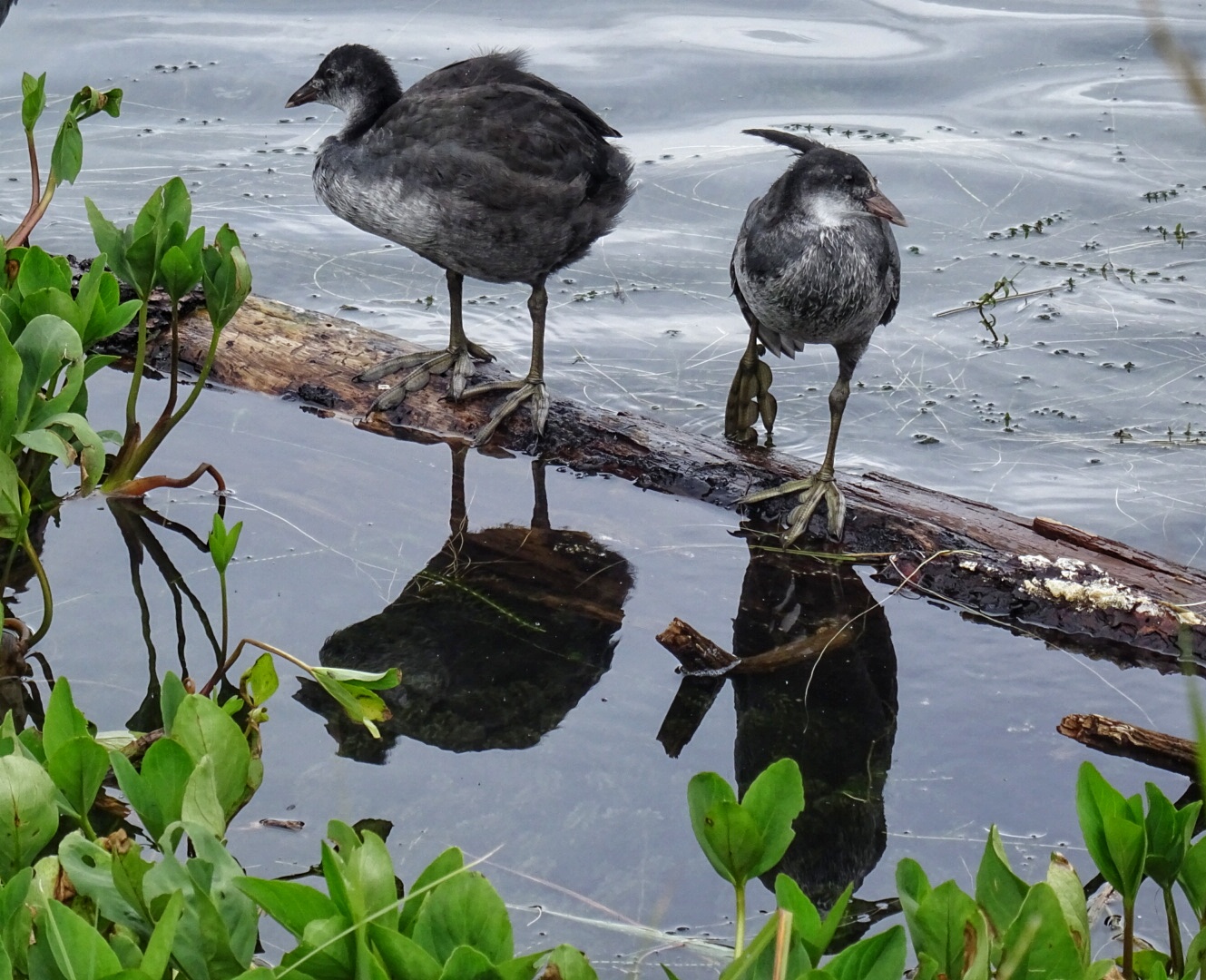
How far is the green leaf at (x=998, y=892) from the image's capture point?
2.13 meters

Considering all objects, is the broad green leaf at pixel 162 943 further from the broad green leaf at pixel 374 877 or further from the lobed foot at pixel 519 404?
the lobed foot at pixel 519 404

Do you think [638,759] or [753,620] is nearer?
[638,759]

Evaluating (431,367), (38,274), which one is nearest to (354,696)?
(38,274)

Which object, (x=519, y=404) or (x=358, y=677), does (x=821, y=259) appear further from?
(x=358, y=677)

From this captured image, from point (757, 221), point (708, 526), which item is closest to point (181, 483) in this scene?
point (708, 526)

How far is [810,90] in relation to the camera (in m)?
9.20

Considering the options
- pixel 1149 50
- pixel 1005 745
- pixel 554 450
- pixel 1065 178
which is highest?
pixel 1149 50

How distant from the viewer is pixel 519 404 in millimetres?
5078

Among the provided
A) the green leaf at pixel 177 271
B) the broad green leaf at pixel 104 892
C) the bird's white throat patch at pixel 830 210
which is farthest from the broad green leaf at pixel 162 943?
the bird's white throat patch at pixel 830 210

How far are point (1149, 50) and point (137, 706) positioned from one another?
28.0ft

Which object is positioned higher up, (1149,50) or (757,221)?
(1149,50)

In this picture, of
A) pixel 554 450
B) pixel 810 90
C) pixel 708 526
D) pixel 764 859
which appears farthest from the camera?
pixel 810 90

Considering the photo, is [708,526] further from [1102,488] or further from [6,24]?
[6,24]

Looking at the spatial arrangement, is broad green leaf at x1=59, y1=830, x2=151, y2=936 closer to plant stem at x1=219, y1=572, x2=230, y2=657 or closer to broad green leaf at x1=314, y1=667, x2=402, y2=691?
broad green leaf at x1=314, y1=667, x2=402, y2=691
